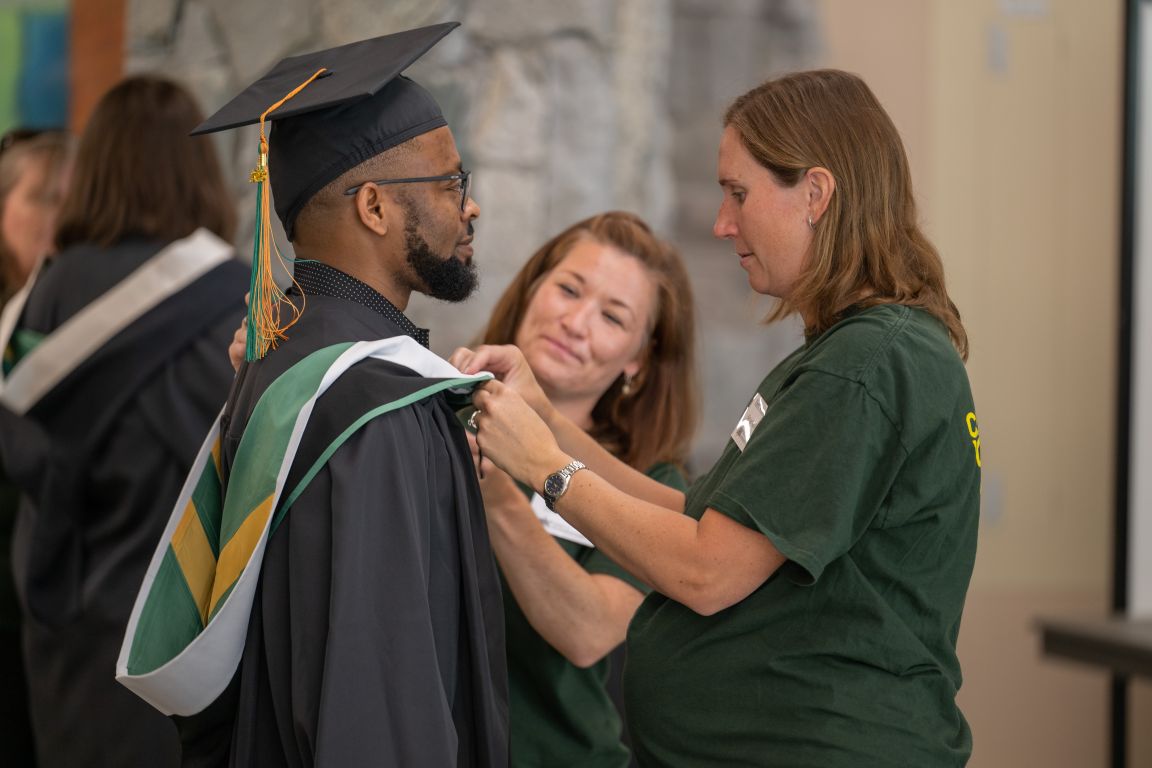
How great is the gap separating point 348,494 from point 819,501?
52 centimetres

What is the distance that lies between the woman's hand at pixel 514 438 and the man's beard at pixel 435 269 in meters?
0.13

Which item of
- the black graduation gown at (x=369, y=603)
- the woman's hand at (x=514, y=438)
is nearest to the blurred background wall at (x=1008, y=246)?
the woman's hand at (x=514, y=438)

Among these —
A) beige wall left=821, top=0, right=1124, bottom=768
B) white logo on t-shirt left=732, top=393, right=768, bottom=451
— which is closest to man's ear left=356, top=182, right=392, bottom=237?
white logo on t-shirt left=732, top=393, right=768, bottom=451

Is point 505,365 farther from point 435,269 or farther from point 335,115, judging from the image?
point 335,115

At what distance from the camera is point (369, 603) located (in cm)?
135

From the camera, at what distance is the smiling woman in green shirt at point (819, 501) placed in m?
1.46

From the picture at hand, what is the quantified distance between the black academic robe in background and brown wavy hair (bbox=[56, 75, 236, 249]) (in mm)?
64

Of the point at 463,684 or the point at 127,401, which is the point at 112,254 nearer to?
the point at 127,401

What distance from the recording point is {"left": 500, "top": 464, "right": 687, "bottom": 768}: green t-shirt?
1.97m

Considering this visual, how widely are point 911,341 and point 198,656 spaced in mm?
880

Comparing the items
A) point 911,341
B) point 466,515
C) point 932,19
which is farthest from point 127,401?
point 932,19

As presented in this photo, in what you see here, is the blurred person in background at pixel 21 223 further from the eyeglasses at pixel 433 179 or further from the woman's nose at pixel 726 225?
the woman's nose at pixel 726 225

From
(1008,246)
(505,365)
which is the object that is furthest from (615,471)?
(1008,246)

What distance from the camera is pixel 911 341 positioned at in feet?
4.89
